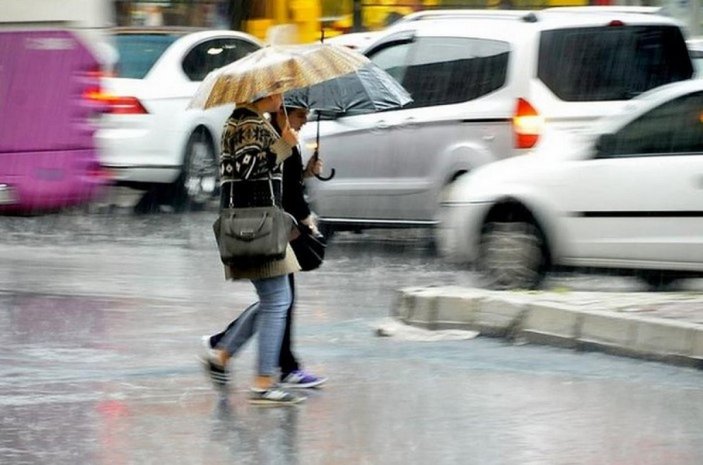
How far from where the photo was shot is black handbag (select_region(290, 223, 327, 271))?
8516 mm

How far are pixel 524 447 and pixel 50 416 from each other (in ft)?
7.32

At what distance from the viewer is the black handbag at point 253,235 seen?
8.05 m

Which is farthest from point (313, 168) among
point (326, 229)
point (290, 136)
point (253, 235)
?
point (326, 229)

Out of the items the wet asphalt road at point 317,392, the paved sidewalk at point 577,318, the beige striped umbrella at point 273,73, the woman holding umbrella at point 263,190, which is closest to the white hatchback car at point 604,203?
the paved sidewalk at point 577,318

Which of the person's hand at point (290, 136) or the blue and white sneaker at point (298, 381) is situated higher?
the person's hand at point (290, 136)

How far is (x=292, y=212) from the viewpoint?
8.48 meters

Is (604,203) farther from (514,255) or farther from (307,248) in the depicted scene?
(307,248)

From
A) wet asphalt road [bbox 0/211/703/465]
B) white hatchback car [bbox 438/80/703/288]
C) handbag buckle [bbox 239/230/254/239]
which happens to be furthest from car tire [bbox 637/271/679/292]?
handbag buckle [bbox 239/230/254/239]

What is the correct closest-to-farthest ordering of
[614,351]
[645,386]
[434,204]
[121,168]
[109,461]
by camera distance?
[109,461]
[645,386]
[614,351]
[434,204]
[121,168]

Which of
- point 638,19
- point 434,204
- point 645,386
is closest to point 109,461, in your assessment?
point 645,386

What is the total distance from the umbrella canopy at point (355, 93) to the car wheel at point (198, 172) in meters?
7.66

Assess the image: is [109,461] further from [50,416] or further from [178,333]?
[178,333]

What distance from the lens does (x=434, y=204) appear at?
1385 cm

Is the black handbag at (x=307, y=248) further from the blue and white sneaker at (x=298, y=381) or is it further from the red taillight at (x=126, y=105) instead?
the red taillight at (x=126, y=105)
